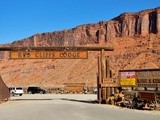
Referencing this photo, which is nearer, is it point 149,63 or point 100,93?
point 100,93

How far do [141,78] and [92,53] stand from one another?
4328 inches

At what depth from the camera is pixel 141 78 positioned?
29.5 m

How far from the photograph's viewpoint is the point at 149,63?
11588 cm

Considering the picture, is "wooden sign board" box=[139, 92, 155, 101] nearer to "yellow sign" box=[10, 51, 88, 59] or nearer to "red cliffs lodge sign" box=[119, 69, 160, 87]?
"red cliffs lodge sign" box=[119, 69, 160, 87]

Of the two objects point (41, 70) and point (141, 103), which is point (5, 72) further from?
point (141, 103)

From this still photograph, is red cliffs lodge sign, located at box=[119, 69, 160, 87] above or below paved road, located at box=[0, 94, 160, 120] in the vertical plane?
above

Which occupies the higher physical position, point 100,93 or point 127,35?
point 127,35

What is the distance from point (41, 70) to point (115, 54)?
25981 millimetres

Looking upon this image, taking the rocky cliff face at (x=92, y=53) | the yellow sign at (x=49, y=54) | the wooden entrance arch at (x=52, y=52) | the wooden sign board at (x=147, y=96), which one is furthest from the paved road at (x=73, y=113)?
the rocky cliff face at (x=92, y=53)

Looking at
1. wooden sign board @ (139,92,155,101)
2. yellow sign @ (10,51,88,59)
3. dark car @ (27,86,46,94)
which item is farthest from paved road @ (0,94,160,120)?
dark car @ (27,86,46,94)

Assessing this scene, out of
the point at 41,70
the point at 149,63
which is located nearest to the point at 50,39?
the point at 41,70

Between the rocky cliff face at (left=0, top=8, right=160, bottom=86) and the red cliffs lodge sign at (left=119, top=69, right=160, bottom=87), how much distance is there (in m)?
67.3

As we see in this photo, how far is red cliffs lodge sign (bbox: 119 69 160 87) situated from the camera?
27.5m

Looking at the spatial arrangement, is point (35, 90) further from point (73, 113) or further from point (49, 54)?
point (73, 113)
